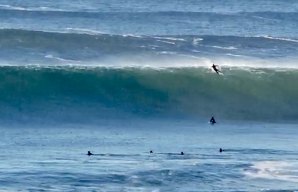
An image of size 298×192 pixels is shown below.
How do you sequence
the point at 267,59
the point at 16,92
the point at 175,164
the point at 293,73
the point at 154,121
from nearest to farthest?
the point at 175,164 → the point at 154,121 → the point at 16,92 → the point at 293,73 → the point at 267,59

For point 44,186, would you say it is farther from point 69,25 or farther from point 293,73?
point 69,25

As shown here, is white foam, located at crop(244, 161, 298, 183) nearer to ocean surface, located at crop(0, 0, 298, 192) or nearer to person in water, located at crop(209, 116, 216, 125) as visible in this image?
ocean surface, located at crop(0, 0, 298, 192)

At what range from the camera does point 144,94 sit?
27516mm

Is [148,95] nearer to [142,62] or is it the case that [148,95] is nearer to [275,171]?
[142,62]

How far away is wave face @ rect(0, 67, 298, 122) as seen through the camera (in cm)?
2586

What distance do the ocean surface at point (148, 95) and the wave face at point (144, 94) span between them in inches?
1.5

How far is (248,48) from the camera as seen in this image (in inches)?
1303

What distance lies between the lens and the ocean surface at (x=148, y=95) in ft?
61.0

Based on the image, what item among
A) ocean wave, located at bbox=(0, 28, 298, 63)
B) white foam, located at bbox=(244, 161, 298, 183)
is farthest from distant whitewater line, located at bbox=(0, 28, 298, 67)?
white foam, located at bbox=(244, 161, 298, 183)

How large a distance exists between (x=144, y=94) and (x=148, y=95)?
9cm

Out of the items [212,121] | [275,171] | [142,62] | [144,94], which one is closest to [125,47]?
[142,62]

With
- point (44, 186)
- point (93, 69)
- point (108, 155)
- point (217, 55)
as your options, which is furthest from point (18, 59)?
point (44, 186)

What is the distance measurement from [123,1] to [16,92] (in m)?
14.3

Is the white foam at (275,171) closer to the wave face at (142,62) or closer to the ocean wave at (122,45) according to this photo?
the wave face at (142,62)
